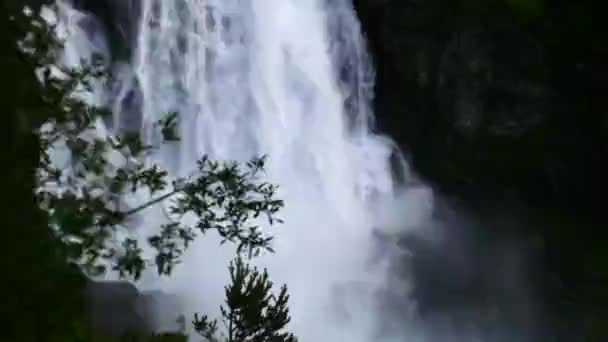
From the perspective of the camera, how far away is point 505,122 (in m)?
17.0

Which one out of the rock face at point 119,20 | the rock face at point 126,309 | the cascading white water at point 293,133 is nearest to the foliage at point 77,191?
the rock face at point 126,309

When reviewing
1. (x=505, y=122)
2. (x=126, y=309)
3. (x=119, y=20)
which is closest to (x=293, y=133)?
(x=119, y=20)

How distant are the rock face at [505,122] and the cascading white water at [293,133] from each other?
0.68 meters

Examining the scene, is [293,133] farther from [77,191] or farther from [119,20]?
[77,191]

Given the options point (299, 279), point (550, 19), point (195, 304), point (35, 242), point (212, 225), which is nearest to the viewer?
point (35, 242)

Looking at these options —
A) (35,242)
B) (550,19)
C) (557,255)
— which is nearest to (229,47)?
(550,19)

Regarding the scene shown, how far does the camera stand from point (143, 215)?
1438cm

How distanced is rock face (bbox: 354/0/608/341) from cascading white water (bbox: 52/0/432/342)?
683 mm

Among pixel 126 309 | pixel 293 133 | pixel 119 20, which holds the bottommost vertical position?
pixel 126 309

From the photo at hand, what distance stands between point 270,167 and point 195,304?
332 centimetres

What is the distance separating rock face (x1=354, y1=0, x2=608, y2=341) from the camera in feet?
54.5

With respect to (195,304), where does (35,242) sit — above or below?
below

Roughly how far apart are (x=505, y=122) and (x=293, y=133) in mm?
4163

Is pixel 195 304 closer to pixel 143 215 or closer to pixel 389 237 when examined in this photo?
pixel 143 215
